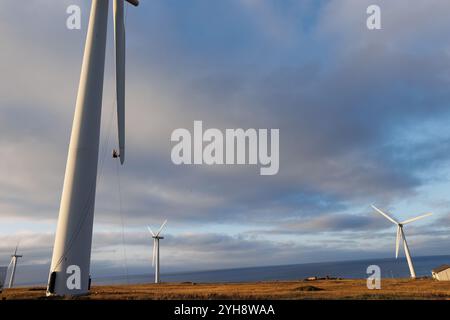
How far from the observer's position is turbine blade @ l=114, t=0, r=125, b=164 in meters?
34.5

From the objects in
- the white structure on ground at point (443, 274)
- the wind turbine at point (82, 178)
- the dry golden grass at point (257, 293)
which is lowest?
the dry golden grass at point (257, 293)

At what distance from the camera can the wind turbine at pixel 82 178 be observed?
91.8 ft

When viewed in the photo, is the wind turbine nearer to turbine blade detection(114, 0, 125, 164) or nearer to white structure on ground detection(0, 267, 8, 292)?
turbine blade detection(114, 0, 125, 164)

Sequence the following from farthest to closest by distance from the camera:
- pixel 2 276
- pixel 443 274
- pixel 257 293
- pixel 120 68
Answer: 1. pixel 443 274
2. pixel 2 276
3. pixel 257 293
4. pixel 120 68

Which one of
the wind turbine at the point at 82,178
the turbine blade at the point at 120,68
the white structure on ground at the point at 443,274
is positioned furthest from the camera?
the white structure on ground at the point at 443,274

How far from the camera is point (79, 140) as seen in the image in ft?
98.5

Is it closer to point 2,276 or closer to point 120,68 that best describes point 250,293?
point 120,68

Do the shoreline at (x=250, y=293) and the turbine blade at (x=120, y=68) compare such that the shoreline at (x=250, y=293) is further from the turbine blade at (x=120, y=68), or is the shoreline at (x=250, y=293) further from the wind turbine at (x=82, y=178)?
the turbine blade at (x=120, y=68)

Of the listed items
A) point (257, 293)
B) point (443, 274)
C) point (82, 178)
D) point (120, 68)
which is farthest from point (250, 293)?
point (443, 274)

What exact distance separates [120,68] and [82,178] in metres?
12.4

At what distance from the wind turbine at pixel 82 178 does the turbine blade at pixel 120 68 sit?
80 cm

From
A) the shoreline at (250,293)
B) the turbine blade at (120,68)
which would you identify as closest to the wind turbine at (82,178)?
the turbine blade at (120,68)

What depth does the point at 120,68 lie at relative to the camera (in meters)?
35.6
